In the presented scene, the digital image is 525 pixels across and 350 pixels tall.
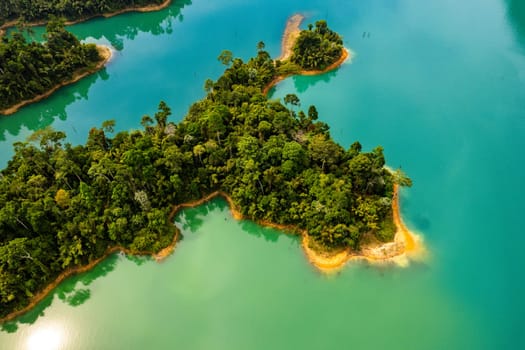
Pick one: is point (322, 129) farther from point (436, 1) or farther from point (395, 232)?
point (436, 1)

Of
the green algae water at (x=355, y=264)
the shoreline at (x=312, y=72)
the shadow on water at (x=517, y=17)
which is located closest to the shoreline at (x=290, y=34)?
the green algae water at (x=355, y=264)

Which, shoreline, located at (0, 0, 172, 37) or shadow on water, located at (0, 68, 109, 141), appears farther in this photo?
shoreline, located at (0, 0, 172, 37)

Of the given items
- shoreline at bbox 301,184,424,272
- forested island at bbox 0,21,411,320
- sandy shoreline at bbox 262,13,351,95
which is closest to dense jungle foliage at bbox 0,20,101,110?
forested island at bbox 0,21,411,320

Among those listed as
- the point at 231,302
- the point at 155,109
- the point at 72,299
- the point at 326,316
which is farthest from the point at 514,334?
the point at 155,109

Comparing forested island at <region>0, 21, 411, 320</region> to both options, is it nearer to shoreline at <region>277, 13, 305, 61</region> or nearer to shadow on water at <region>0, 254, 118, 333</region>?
shadow on water at <region>0, 254, 118, 333</region>

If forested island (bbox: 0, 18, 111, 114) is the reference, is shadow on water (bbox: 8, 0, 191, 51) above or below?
above

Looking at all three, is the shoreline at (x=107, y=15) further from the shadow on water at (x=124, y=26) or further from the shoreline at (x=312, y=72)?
the shoreline at (x=312, y=72)

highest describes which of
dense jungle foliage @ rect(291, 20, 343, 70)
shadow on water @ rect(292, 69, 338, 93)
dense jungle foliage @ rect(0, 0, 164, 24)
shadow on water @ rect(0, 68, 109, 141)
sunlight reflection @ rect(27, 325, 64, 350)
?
dense jungle foliage @ rect(291, 20, 343, 70)
